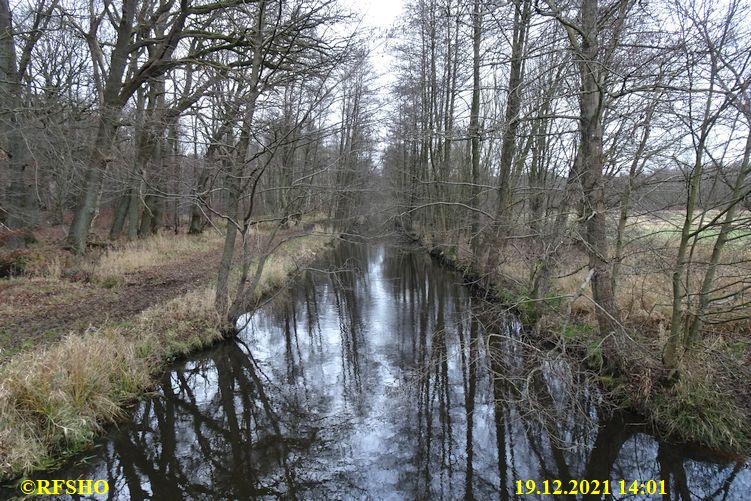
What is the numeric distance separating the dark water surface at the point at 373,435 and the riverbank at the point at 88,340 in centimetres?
42

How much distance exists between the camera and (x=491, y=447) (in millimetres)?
5500

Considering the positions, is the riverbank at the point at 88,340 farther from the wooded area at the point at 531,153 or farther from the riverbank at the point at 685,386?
the riverbank at the point at 685,386

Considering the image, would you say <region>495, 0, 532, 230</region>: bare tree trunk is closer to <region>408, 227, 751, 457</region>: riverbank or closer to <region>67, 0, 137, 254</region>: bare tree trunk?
<region>408, 227, 751, 457</region>: riverbank

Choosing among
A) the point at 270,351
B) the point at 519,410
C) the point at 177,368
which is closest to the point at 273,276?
the point at 270,351

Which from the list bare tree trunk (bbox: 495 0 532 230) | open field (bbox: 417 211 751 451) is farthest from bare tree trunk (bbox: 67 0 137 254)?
open field (bbox: 417 211 751 451)

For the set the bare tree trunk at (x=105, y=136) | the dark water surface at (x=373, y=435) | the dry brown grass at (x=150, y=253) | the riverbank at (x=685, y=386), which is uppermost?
the bare tree trunk at (x=105, y=136)

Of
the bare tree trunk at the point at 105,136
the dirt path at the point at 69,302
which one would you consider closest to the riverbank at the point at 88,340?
the dirt path at the point at 69,302

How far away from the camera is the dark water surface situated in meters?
4.74

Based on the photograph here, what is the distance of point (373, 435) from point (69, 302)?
7.39 metres

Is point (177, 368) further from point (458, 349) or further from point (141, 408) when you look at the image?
point (458, 349)

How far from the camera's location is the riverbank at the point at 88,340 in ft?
15.8

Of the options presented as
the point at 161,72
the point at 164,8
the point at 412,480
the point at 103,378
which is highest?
the point at 164,8

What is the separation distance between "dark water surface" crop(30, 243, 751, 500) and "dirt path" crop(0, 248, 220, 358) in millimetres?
2050

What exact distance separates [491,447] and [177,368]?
5.41 meters
